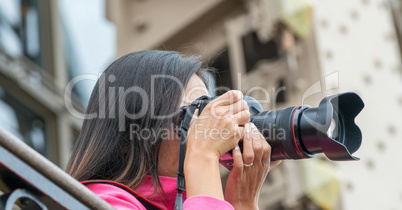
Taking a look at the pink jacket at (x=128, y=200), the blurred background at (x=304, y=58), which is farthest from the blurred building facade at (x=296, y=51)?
the pink jacket at (x=128, y=200)

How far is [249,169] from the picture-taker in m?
1.45

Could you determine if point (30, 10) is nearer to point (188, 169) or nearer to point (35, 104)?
point (35, 104)

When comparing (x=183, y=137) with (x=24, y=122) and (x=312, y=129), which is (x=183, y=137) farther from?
(x=24, y=122)

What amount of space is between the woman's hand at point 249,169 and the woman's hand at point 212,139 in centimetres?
3

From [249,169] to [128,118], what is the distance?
0.89 ft

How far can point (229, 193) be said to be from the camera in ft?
4.89

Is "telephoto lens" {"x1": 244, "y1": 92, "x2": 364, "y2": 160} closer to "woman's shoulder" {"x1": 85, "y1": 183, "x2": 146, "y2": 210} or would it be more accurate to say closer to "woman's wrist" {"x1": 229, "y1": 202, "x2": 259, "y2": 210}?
"woman's wrist" {"x1": 229, "y1": 202, "x2": 259, "y2": 210}

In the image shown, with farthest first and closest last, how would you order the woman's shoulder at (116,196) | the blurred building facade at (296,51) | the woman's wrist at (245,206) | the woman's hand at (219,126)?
the blurred building facade at (296,51), the woman's wrist at (245,206), the woman's hand at (219,126), the woman's shoulder at (116,196)

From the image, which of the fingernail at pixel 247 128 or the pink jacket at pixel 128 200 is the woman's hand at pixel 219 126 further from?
the pink jacket at pixel 128 200

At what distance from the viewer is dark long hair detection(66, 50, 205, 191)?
1396 mm

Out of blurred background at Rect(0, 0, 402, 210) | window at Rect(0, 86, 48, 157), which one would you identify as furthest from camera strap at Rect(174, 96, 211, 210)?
window at Rect(0, 86, 48, 157)

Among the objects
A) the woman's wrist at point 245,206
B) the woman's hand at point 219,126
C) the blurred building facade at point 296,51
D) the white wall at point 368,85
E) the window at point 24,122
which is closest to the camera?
the woman's hand at point 219,126

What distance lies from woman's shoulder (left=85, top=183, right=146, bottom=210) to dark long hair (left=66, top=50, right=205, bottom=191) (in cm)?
11

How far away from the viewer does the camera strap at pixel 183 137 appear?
4.14ft
